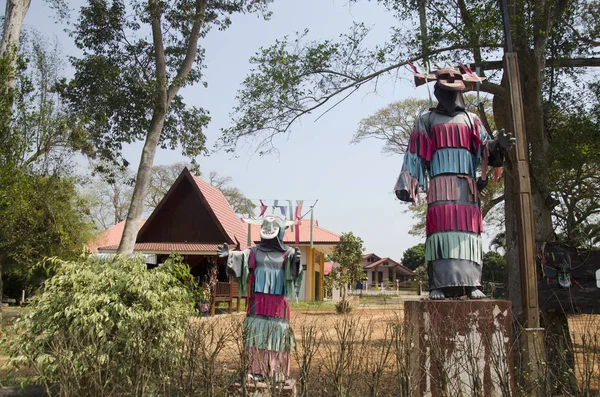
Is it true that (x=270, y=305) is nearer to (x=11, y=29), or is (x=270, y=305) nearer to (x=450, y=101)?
(x=450, y=101)

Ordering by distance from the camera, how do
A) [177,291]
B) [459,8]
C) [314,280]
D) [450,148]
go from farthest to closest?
1. [314,280]
2. [459,8]
3. [177,291]
4. [450,148]

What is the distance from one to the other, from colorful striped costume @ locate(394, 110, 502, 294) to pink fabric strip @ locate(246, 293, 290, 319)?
1978mm

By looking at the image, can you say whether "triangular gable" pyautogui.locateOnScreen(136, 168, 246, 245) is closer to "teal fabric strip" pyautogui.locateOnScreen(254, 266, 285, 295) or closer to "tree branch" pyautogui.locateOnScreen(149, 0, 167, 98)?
"tree branch" pyautogui.locateOnScreen(149, 0, 167, 98)

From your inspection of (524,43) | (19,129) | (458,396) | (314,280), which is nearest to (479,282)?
(458,396)

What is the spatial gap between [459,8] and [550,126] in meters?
2.41

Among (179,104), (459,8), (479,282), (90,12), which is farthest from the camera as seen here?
(179,104)

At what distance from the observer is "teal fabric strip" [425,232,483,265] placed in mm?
4707

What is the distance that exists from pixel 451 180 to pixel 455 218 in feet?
1.19

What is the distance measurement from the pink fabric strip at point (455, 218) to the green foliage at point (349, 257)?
1855 centimetres

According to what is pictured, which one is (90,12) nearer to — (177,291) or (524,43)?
(177,291)

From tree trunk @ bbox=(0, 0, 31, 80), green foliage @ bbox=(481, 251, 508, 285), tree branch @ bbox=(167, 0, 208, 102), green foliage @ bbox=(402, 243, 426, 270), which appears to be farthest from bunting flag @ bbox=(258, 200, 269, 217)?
green foliage @ bbox=(402, 243, 426, 270)

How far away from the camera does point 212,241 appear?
17.2 m

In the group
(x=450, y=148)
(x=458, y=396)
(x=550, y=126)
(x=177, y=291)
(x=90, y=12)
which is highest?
(x=90, y=12)

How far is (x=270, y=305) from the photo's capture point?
20.4 feet
